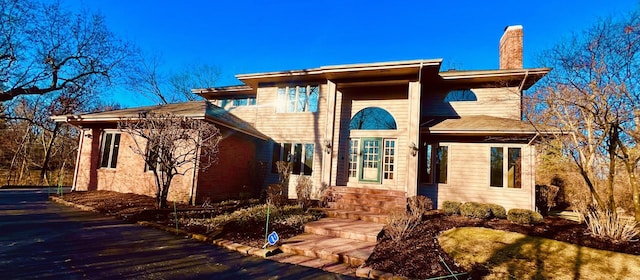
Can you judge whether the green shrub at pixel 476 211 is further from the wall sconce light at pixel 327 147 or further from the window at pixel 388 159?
the wall sconce light at pixel 327 147

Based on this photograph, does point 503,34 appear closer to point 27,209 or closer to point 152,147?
point 152,147

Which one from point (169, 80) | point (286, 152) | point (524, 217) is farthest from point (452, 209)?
point (169, 80)

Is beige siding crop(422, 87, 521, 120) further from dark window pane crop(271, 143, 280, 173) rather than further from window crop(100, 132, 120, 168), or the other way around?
window crop(100, 132, 120, 168)

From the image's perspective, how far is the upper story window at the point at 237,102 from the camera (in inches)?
546

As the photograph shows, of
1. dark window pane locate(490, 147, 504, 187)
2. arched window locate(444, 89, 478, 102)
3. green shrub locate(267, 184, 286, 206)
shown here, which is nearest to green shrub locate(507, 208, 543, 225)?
dark window pane locate(490, 147, 504, 187)

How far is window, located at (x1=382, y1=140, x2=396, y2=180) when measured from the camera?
10664 millimetres

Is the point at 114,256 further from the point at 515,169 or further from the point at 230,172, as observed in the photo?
the point at 515,169

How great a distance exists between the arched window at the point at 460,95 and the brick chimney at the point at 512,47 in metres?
2.17

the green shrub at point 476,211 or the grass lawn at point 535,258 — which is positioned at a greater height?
the green shrub at point 476,211

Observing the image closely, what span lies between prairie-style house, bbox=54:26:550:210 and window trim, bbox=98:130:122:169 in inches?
1.7

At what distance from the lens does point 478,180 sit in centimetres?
1009

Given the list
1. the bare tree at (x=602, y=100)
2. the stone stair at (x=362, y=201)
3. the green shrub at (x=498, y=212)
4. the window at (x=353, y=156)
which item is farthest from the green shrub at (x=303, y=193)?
the bare tree at (x=602, y=100)

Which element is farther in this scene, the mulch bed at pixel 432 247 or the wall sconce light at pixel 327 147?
the wall sconce light at pixel 327 147

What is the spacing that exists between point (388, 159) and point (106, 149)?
11.8m
